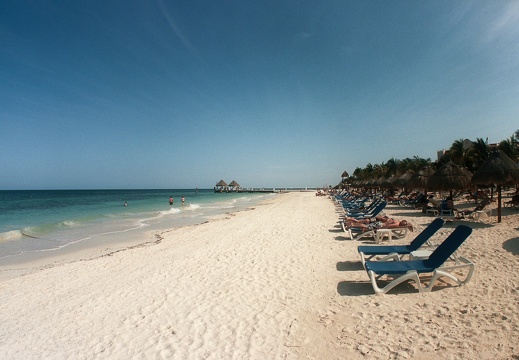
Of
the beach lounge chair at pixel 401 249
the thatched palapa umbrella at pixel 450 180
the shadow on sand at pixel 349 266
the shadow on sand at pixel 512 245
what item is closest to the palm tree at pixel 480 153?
the thatched palapa umbrella at pixel 450 180

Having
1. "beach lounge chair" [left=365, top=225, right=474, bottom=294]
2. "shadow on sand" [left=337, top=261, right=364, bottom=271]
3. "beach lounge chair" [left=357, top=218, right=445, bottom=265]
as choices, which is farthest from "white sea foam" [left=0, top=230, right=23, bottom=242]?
"beach lounge chair" [left=365, top=225, right=474, bottom=294]

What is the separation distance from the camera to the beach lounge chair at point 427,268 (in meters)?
4.03

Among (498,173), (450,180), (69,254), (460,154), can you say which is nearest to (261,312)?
(69,254)

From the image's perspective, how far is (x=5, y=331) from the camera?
3.99 m

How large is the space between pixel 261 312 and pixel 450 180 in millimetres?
11958

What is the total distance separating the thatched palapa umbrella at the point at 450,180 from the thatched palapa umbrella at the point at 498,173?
87.6 inches

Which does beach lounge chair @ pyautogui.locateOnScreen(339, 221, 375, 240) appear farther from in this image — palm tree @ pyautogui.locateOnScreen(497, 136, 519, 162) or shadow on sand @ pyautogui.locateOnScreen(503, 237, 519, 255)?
palm tree @ pyautogui.locateOnScreen(497, 136, 519, 162)

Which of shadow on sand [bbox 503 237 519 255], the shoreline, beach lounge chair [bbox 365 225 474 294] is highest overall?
beach lounge chair [bbox 365 225 474 294]

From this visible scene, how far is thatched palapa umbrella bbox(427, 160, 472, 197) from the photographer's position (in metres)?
12.3

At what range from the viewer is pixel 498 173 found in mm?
9555

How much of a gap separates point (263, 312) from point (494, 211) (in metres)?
12.0

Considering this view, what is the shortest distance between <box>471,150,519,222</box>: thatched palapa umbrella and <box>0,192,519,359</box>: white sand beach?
13.2 feet

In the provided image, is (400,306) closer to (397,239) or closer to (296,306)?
(296,306)

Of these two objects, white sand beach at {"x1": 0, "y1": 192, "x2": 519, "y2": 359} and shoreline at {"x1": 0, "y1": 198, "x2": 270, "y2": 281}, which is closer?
white sand beach at {"x1": 0, "y1": 192, "x2": 519, "y2": 359}
